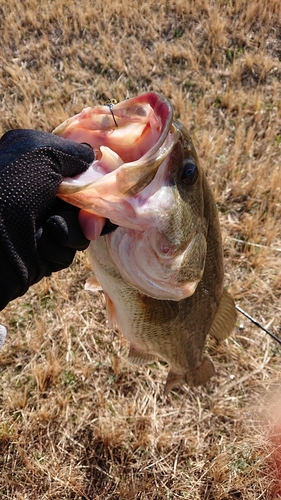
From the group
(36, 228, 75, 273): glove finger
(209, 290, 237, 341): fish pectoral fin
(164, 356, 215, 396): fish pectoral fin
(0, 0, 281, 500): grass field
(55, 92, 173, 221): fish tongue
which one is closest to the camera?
(55, 92, 173, 221): fish tongue

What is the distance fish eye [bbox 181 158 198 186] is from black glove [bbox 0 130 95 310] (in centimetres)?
29

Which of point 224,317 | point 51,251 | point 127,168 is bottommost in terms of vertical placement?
point 224,317

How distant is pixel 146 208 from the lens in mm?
1310

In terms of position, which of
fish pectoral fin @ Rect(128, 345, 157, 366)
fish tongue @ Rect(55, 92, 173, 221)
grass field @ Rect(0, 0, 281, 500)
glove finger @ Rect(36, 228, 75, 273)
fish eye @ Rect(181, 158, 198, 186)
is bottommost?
grass field @ Rect(0, 0, 281, 500)

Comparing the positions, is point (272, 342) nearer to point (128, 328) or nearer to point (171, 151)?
point (128, 328)

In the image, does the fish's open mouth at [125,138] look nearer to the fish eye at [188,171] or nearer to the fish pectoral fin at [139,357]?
the fish eye at [188,171]

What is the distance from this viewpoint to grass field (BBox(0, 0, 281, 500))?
2.61 meters

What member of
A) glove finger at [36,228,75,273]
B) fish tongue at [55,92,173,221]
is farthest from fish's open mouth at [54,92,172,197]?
glove finger at [36,228,75,273]

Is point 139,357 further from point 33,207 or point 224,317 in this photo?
point 33,207

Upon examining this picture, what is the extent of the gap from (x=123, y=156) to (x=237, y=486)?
2.11 metres

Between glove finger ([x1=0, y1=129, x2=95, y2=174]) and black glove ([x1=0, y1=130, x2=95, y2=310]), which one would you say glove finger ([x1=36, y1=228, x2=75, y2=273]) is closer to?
black glove ([x1=0, y1=130, x2=95, y2=310])

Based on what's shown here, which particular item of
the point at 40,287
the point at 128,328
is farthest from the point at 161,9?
the point at 128,328

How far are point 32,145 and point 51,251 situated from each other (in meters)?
0.31

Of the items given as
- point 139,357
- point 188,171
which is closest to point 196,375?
point 139,357
